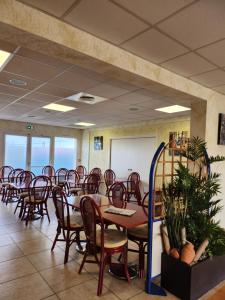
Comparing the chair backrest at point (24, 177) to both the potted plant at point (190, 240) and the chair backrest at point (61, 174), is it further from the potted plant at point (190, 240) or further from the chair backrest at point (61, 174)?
the potted plant at point (190, 240)

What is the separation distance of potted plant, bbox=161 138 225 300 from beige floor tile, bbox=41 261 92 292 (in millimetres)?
936

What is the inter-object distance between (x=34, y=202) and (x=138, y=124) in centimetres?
401

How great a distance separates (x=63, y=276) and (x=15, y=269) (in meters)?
0.61

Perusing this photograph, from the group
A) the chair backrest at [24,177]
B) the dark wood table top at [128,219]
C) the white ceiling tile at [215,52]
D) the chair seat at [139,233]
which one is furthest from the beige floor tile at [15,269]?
the chair backrest at [24,177]

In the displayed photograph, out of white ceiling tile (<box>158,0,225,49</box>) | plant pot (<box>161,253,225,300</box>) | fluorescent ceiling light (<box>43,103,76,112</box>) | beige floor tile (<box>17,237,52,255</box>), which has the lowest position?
beige floor tile (<box>17,237,52,255</box>)

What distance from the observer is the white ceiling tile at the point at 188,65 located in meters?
2.37

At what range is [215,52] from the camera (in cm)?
222

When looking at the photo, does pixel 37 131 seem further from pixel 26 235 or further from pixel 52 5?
pixel 52 5

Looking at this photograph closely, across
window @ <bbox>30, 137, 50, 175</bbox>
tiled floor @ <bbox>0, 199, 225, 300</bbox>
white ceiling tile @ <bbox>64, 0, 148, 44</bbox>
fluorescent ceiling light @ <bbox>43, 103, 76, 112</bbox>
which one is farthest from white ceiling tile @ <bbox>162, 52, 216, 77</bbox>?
window @ <bbox>30, 137, 50, 175</bbox>

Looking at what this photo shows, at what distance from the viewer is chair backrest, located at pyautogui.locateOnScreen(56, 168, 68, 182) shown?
7.69 m

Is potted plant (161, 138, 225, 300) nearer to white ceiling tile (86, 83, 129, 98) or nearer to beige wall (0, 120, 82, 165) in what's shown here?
white ceiling tile (86, 83, 129, 98)

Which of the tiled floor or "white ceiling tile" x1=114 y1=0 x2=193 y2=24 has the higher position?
"white ceiling tile" x1=114 y1=0 x2=193 y2=24

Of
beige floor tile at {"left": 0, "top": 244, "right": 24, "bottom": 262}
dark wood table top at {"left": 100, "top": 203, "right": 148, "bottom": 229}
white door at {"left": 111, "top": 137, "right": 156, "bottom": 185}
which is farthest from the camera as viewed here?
white door at {"left": 111, "top": 137, "right": 156, "bottom": 185}

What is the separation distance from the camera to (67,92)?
3.81 m
